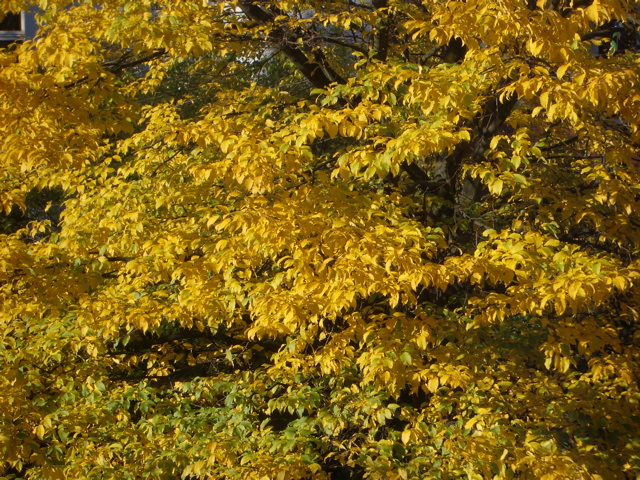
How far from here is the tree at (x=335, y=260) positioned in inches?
168

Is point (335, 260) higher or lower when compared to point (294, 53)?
lower

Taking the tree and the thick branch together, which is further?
the thick branch

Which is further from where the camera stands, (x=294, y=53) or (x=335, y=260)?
(x=294, y=53)

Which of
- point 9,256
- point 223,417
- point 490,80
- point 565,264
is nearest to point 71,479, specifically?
point 223,417

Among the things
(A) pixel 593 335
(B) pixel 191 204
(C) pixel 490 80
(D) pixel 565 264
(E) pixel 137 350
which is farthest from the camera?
(E) pixel 137 350

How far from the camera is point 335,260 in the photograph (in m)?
4.42

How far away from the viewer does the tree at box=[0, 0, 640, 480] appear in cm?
427

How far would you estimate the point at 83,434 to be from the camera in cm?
536

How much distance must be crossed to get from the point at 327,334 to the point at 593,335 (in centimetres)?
203

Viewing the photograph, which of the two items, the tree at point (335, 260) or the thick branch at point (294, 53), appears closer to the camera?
the tree at point (335, 260)

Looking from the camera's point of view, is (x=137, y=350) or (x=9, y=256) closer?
(x=9, y=256)

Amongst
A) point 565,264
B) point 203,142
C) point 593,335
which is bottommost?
point 593,335

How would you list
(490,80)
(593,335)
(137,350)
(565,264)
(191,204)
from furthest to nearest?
(137,350)
(191,204)
(593,335)
(490,80)
(565,264)

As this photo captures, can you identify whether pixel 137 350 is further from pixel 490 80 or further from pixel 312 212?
pixel 490 80
